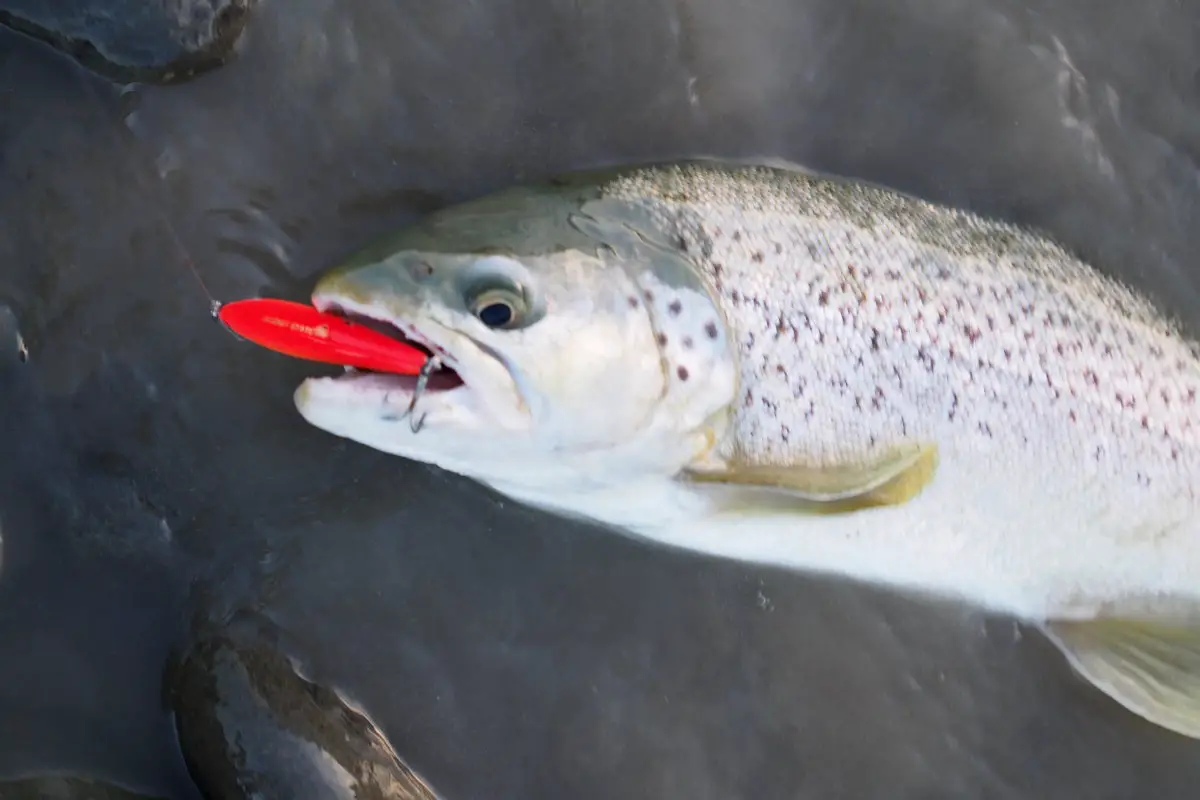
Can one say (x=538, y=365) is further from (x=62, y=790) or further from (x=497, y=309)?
(x=62, y=790)

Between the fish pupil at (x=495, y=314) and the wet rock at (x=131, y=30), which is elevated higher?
the wet rock at (x=131, y=30)

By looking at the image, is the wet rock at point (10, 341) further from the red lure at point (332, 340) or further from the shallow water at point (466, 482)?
the red lure at point (332, 340)

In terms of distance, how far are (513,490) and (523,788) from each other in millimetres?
806

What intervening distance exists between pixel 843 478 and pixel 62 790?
6.67ft

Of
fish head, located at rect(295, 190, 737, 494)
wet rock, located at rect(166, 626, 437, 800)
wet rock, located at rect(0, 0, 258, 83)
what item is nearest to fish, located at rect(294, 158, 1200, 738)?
fish head, located at rect(295, 190, 737, 494)

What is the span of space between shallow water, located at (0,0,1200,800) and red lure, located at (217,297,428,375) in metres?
0.41

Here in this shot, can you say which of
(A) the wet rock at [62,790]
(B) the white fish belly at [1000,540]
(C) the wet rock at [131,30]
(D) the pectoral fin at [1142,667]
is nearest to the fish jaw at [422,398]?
(B) the white fish belly at [1000,540]

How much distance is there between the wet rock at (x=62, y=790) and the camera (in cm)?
231

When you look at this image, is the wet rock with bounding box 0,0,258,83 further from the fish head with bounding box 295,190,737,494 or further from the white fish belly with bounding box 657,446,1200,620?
the white fish belly with bounding box 657,446,1200,620

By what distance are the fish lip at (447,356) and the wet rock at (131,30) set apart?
2.72 ft

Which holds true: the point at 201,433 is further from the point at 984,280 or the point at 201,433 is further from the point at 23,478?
the point at 984,280

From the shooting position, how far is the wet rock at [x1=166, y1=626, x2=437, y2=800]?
2236mm

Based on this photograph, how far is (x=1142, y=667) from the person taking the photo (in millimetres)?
2557

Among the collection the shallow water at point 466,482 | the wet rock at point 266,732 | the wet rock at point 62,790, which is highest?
the shallow water at point 466,482
